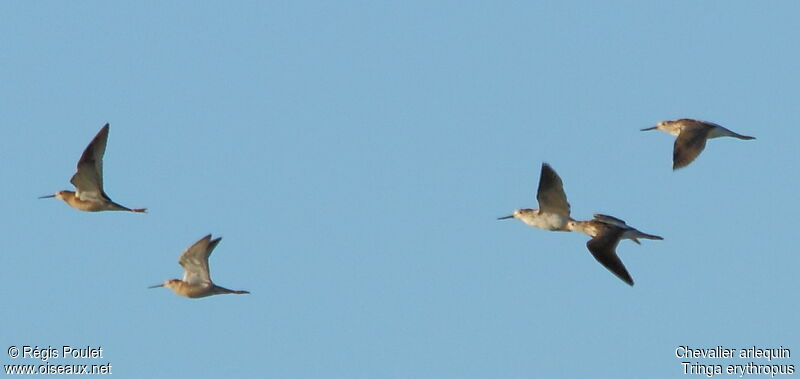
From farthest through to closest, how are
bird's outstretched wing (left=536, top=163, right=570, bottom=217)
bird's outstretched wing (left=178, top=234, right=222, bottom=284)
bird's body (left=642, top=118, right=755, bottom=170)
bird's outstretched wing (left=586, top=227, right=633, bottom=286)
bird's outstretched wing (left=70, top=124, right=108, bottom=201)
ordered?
1. bird's body (left=642, top=118, right=755, bottom=170)
2. bird's outstretched wing (left=536, top=163, right=570, bottom=217)
3. bird's outstretched wing (left=70, top=124, right=108, bottom=201)
4. bird's outstretched wing (left=178, top=234, right=222, bottom=284)
5. bird's outstretched wing (left=586, top=227, right=633, bottom=286)

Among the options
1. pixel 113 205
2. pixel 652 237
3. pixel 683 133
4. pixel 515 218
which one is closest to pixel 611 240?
pixel 652 237

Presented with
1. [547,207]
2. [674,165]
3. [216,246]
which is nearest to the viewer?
[216,246]

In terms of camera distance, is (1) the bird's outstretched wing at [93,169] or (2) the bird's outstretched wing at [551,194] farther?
(2) the bird's outstretched wing at [551,194]

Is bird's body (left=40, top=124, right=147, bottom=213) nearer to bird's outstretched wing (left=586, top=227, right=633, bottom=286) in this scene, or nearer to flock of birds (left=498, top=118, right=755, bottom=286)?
flock of birds (left=498, top=118, right=755, bottom=286)

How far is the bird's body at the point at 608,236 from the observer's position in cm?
2736

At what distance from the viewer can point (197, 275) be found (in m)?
28.0

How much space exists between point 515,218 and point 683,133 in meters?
4.91

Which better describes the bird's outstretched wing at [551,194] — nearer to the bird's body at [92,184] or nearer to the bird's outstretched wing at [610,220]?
the bird's outstretched wing at [610,220]

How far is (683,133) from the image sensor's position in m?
33.2

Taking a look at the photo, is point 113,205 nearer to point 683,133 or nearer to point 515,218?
point 515,218

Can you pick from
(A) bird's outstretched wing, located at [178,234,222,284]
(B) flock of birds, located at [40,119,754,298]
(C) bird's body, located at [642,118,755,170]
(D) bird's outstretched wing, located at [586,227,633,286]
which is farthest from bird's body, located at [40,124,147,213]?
(C) bird's body, located at [642,118,755,170]

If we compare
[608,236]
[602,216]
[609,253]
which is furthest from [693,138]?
[609,253]

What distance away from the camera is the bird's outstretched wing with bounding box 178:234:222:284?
1083 inches

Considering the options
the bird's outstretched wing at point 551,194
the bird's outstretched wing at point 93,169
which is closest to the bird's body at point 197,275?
the bird's outstretched wing at point 93,169
